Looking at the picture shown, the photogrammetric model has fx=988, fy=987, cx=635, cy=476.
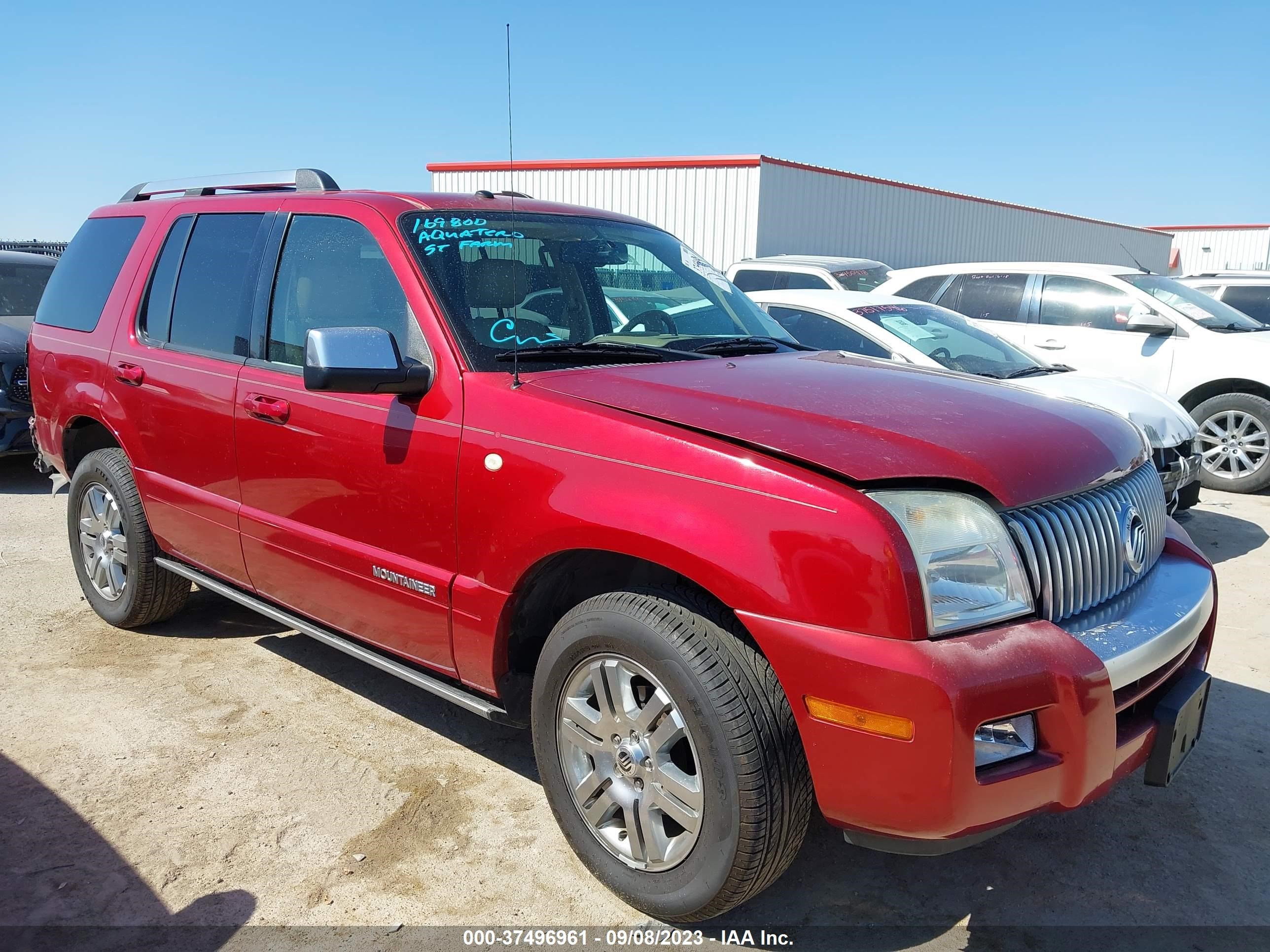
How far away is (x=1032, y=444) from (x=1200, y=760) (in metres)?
1.82

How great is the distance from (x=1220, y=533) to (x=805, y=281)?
529 cm

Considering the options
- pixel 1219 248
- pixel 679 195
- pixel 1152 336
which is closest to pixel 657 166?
pixel 679 195

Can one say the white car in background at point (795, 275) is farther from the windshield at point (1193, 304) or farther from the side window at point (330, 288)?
the side window at point (330, 288)

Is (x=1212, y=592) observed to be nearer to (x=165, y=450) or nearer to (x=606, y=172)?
(x=165, y=450)

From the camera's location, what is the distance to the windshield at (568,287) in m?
3.10

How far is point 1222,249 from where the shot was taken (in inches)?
1289

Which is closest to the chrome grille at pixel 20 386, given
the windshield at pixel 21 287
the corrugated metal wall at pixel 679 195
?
the windshield at pixel 21 287

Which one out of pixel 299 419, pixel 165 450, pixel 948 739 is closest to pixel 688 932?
pixel 948 739

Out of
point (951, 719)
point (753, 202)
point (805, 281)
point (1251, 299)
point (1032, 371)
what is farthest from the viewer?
point (753, 202)

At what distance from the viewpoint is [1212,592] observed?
114 inches

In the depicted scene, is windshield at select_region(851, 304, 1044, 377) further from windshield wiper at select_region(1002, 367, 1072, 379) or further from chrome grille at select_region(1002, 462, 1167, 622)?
chrome grille at select_region(1002, 462, 1167, 622)

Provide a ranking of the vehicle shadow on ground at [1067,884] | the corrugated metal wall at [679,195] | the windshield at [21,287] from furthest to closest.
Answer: the corrugated metal wall at [679,195], the windshield at [21,287], the vehicle shadow on ground at [1067,884]

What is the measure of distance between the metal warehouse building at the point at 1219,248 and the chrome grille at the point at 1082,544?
32.5 meters

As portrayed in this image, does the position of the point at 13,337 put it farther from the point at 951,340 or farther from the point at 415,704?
the point at 951,340
